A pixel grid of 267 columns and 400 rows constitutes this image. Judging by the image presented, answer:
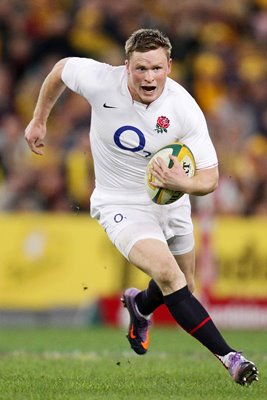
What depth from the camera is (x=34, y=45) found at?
1764 centimetres

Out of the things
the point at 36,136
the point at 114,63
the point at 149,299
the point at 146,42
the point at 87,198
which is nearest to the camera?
the point at 146,42

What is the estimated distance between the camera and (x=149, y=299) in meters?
8.92

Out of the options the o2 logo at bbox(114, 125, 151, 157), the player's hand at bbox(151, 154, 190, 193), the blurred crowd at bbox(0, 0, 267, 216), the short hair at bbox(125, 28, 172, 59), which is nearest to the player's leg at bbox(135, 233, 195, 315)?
the o2 logo at bbox(114, 125, 151, 157)

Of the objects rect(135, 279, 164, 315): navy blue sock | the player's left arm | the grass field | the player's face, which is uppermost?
the player's face

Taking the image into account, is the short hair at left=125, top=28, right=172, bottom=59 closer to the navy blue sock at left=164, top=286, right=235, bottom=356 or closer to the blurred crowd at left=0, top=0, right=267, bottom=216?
the navy blue sock at left=164, top=286, right=235, bottom=356

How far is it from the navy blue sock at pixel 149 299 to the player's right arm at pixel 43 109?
1424 millimetres

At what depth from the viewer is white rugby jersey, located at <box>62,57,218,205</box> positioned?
7.69 meters

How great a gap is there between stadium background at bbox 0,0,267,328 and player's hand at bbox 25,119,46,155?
5033 millimetres

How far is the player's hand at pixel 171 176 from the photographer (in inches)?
288

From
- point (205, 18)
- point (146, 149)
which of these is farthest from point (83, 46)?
point (146, 149)

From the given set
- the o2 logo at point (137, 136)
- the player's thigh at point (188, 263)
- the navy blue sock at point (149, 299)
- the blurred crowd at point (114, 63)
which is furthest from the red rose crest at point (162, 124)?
the blurred crowd at point (114, 63)

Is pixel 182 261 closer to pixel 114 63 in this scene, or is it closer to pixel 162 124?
pixel 162 124

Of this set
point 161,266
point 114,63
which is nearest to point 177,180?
point 161,266

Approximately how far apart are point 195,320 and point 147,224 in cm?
82
